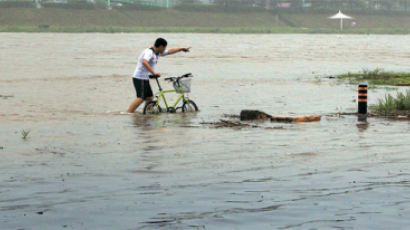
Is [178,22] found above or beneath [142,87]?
above

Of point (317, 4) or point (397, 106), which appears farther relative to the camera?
point (317, 4)

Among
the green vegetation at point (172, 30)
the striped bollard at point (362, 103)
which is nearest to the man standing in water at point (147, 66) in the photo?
the striped bollard at point (362, 103)

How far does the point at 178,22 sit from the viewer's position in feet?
382

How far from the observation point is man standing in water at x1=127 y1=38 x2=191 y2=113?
54.9ft

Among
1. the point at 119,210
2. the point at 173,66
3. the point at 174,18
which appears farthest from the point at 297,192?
the point at 174,18

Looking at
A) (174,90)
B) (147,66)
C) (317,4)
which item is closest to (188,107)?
(174,90)

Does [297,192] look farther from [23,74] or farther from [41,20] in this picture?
[41,20]

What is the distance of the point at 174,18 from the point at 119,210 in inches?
4360

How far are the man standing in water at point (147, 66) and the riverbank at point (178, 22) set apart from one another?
79373mm

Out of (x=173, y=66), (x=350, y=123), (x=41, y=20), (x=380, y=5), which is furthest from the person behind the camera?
(x=380, y=5)

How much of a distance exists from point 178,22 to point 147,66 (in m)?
100

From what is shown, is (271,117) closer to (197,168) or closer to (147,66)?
(147,66)

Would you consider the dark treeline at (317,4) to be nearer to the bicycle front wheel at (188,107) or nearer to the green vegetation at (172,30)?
the green vegetation at (172,30)

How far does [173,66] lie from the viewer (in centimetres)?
4081
